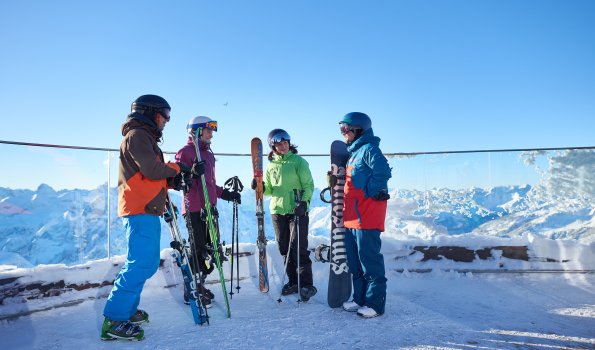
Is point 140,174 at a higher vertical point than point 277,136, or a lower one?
lower

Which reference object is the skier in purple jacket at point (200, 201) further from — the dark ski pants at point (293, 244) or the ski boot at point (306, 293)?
the ski boot at point (306, 293)

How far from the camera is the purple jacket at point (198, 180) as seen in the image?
3.76m

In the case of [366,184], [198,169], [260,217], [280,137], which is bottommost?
[260,217]

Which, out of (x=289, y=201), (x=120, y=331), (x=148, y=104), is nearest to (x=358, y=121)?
(x=289, y=201)

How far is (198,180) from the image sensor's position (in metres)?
3.81

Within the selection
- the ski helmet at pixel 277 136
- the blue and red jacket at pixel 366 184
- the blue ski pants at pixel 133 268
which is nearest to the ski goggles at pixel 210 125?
the ski helmet at pixel 277 136

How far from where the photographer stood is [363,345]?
2488mm

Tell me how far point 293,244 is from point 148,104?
2.35 meters

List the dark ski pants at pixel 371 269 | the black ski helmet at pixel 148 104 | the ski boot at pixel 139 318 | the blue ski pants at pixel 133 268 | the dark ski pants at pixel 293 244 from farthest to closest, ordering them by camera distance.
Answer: the dark ski pants at pixel 293 244, the dark ski pants at pixel 371 269, the ski boot at pixel 139 318, the black ski helmet at pixel 148 104, the blue ski pants at pixel 133 268

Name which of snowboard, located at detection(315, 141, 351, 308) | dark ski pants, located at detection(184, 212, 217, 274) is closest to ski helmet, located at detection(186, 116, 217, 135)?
dark ski pants, located at detection(184, 212, 217, 274)

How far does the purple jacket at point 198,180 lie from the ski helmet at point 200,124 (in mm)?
168

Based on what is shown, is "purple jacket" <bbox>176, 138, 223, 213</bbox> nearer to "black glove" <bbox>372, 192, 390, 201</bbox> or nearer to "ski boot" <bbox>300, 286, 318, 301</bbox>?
"ski boot" <bbox>300, 286, 318, 301</bbox>

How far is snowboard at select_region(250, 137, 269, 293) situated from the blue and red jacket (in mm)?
1286

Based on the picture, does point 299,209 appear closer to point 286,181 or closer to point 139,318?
point 286,181
